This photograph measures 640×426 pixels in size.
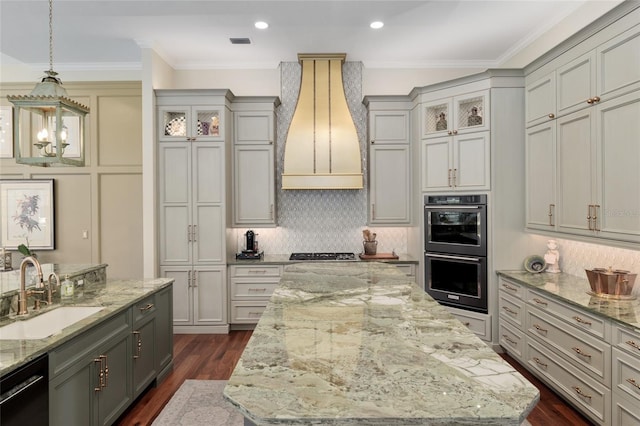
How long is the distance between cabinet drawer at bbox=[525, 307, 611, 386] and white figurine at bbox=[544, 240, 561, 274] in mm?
659

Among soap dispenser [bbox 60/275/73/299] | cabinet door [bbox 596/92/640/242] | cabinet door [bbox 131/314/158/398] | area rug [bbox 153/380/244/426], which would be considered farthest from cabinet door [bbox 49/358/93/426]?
cabinet door [bbox 596/92/640/242]

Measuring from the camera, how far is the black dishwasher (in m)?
1.56

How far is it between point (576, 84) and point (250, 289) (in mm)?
3758

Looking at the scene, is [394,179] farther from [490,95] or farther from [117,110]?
[117,110]

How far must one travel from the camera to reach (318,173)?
4570mm

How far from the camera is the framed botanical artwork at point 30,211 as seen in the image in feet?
16.1

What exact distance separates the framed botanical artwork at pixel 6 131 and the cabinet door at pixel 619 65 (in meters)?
6.47

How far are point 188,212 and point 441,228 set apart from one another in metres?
2.89

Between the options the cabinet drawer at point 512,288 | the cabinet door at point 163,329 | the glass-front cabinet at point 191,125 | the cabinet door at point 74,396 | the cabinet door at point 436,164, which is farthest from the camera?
the glass-front cabinet at point 191,125

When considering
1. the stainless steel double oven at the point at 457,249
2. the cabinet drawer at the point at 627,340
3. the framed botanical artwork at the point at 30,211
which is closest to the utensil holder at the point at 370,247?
the stainless steel double oven at the point at 457,249

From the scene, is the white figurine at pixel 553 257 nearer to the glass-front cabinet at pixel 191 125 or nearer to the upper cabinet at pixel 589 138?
the upper cabinet at pixel 589 138

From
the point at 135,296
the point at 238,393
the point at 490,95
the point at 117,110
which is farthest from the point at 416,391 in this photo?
the point at 117,110

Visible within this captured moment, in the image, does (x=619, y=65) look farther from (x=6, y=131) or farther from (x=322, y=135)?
(x=6, y=131)

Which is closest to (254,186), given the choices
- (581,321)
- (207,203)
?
(207,203)
